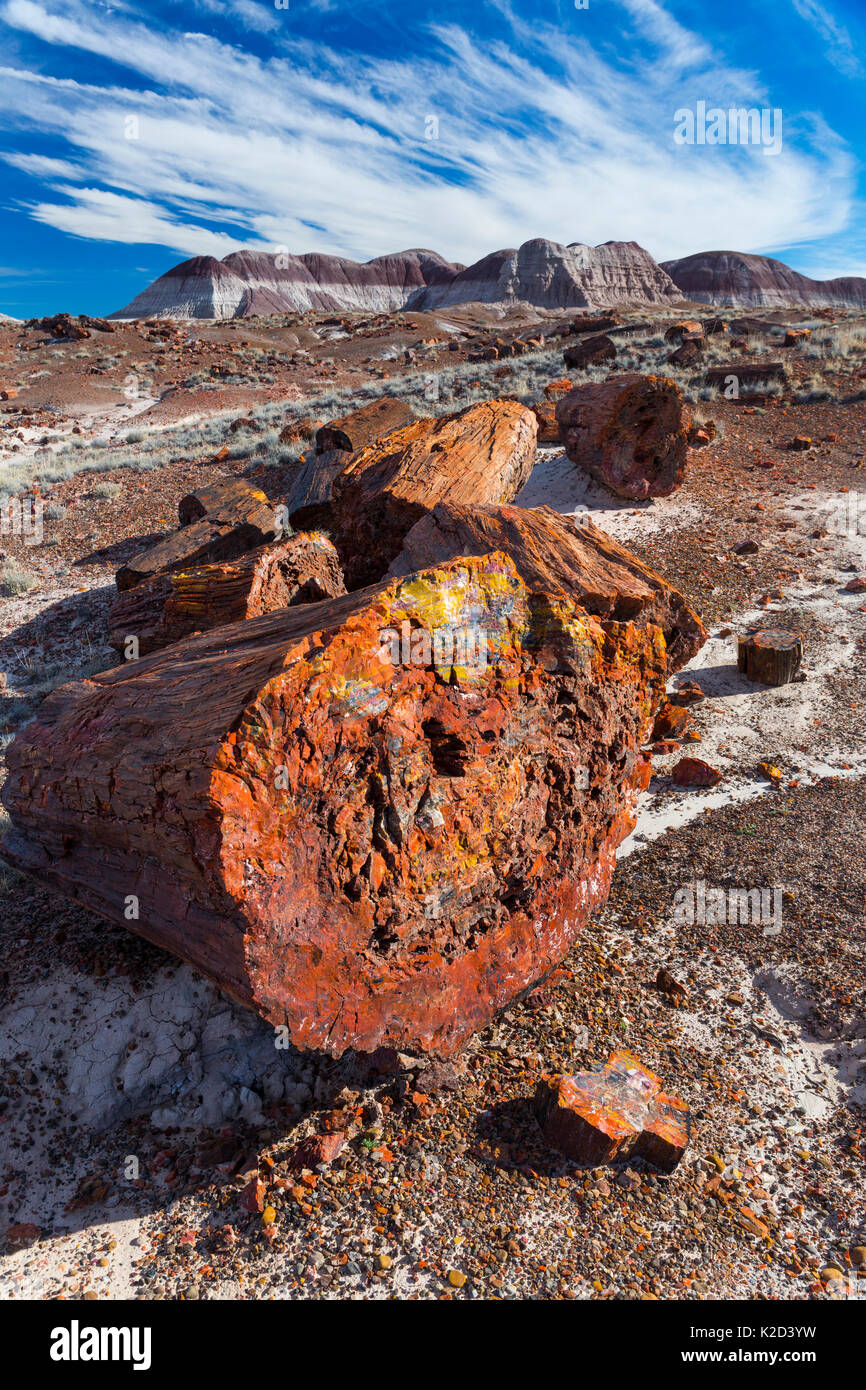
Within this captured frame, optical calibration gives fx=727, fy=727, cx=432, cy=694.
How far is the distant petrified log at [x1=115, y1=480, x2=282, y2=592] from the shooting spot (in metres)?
7.68

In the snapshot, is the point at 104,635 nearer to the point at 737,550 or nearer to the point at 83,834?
the point at 83,834

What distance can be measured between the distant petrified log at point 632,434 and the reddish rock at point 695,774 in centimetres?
555

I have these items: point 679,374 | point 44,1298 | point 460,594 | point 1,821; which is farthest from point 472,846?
point 679,374

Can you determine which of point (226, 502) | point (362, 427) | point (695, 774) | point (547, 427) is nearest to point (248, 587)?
point (695, 774)

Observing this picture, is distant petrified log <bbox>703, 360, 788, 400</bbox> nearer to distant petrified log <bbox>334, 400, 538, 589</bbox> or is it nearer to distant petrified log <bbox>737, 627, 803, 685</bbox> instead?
distant petrified log <bbox>334, 400, 538, 589</bbox>

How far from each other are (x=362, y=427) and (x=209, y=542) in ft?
10.2

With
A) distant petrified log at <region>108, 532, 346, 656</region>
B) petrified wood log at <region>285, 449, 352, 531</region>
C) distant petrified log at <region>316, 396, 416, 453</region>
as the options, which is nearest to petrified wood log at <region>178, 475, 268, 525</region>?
petrified wood log at <region>285, 449, 352, 531</region>

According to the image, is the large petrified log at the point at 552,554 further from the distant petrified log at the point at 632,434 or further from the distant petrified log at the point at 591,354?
the distant petrified log at the point at 591,354

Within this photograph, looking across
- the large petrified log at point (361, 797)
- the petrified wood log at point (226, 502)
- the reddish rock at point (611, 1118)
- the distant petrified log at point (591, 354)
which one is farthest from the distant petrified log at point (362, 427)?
the distant petrified log at point (591, 354)

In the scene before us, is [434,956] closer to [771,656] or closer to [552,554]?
[552,554]

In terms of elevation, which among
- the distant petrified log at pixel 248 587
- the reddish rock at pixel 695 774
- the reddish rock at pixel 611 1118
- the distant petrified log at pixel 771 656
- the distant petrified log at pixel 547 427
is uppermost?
the distant petrified log at pixel 547 427

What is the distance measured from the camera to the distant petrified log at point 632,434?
31.5 ft

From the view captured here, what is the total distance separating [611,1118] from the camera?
296 centimetres

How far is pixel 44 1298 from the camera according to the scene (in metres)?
2.67
